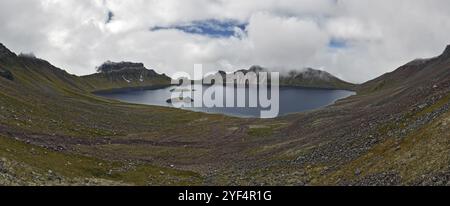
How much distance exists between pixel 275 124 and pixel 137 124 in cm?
4551

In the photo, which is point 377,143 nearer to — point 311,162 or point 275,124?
point 311,162

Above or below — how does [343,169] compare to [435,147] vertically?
below

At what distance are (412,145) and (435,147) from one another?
4.95m

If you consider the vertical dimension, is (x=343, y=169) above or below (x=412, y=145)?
below

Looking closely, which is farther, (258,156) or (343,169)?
(258,156)
